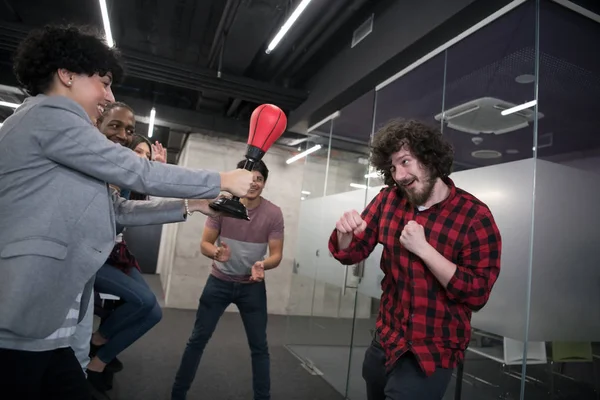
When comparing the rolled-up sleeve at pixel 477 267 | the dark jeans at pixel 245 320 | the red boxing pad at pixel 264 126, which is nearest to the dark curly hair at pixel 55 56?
the red boxing pad at pixel 264 126

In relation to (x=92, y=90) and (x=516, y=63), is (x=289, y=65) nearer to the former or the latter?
(x=516, y=63)

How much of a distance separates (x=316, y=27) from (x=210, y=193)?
134 inches

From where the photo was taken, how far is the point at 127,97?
5879 mm

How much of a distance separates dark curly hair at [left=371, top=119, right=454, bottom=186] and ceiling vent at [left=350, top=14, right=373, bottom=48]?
2463 millimetres

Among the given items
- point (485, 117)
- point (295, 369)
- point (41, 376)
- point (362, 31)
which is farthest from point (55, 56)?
point (295, 369)

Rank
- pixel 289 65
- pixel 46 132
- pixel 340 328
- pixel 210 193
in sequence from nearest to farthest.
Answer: pixel 46 132 → pixel 210 193 → pixel 340 328 → pixel 289 65

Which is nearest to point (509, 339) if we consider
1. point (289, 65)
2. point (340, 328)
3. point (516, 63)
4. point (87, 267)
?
point (516, 63)

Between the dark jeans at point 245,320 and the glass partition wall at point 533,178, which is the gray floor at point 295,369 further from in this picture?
the dark jeans at point 245,320

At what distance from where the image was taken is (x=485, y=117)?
2.52 meters

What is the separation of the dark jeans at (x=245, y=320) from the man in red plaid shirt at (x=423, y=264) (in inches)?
48.3

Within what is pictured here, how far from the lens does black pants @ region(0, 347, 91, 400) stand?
1.00 m

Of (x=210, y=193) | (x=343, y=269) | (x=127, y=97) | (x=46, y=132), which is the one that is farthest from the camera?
(x=127, y=97)

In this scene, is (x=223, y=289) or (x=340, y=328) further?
(x=340, y=328)

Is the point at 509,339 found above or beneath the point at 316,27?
beneath
